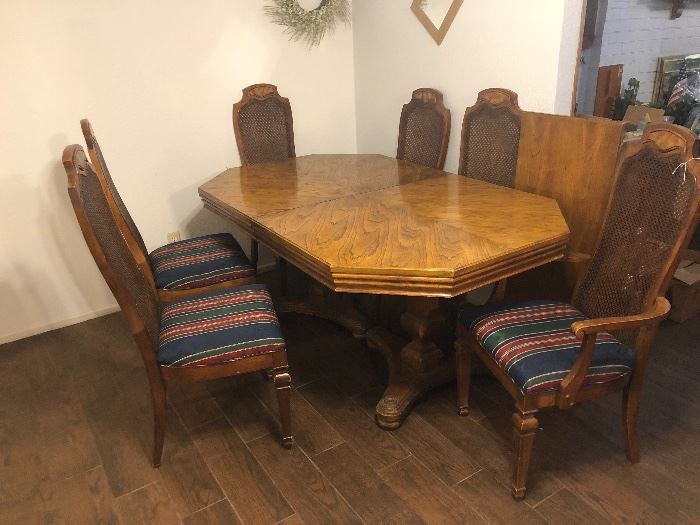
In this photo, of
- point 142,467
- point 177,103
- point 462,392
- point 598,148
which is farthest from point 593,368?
point 177,103

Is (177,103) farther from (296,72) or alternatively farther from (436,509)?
(436,509)

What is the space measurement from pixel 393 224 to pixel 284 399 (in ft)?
2.27

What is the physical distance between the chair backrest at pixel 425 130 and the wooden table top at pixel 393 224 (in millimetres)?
209

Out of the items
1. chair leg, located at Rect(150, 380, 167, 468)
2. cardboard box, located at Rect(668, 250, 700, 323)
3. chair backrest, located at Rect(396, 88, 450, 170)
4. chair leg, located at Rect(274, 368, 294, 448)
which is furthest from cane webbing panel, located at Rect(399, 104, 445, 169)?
chair leg, located at Rect(150, 380, 167, 468)

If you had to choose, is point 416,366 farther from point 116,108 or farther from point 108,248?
point 116,108

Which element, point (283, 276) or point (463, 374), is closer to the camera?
point (463, 374)

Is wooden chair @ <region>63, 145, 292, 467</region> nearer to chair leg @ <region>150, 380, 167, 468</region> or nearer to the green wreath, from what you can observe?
chair leg @ <region>150, 380, 167, 468</region>

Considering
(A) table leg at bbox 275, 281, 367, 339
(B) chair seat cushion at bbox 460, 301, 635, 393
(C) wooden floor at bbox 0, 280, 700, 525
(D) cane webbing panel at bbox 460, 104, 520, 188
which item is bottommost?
(C) wooden floor at bbox 0, 280, 700, 525

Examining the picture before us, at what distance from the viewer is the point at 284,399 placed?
1743mm

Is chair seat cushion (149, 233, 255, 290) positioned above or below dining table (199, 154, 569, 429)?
below

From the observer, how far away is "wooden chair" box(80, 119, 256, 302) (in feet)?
6.82

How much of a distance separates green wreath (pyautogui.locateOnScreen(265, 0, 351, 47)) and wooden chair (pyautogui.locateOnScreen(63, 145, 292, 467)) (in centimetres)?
163

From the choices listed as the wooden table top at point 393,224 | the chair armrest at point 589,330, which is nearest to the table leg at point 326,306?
the wooden table top at point 393,224

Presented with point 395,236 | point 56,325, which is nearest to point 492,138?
point 395,236
